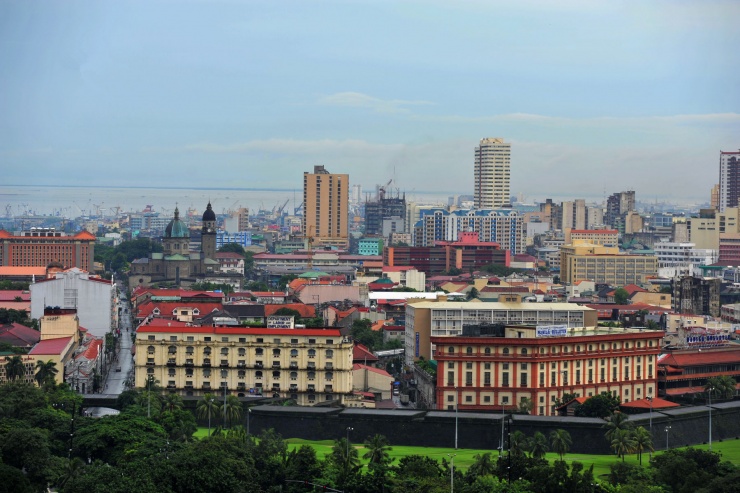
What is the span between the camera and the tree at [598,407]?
4962 centimetres

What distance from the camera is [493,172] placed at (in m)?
193

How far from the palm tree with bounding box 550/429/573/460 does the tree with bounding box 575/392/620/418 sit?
16.7 ft

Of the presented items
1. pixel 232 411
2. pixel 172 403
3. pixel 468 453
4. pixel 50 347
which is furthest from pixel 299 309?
pixel 468 453

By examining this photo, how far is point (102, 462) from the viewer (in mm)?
41781

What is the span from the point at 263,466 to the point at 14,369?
20441 millimetres

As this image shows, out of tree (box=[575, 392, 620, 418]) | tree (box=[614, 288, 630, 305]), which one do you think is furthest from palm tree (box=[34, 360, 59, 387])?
tree (box=[614, 288, 630, 305])

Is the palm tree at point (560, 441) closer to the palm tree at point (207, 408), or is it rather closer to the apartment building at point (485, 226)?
the palm tree at point (207, 408)

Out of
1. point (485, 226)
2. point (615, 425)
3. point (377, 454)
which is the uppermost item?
point (485, 226)

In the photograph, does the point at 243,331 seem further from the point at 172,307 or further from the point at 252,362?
the point at 172,307

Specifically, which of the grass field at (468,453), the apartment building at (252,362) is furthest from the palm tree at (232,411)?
the apartment building at (252,362)

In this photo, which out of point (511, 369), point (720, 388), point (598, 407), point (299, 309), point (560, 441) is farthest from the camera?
point (299, 309)

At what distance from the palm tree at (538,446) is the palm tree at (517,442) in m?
0.21

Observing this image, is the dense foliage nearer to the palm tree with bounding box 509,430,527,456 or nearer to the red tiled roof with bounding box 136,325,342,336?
the palm tree with bounding box 509,430,527,456

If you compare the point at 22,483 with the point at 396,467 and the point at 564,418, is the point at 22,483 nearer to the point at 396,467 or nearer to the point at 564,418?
the point at 396,467
